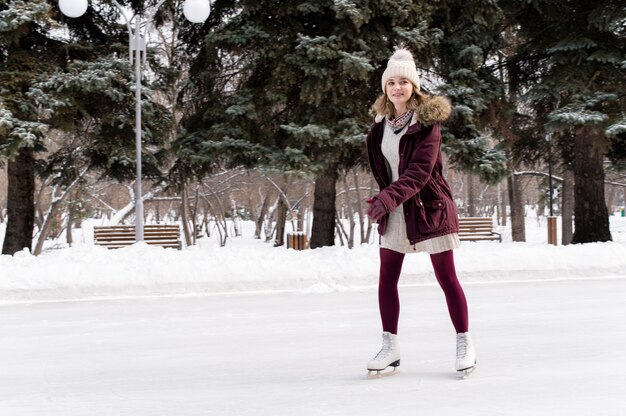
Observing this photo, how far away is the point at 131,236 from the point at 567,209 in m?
14.5

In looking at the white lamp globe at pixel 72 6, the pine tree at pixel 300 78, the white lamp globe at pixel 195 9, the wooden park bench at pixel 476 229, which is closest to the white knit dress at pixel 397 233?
the white lamp globe at pixel 195 9

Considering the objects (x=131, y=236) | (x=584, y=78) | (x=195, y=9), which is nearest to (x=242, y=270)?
(x=195, y=9)

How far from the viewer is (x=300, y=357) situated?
4785mm

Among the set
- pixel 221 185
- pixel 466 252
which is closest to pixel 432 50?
pixel 466 252

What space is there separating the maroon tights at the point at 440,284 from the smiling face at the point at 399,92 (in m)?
0.86

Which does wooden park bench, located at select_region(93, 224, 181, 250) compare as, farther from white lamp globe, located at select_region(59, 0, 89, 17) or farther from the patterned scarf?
the patterned scarf

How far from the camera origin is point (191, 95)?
16.4 m

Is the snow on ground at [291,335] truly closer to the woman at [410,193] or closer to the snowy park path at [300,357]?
the snowy park path at [300,357]

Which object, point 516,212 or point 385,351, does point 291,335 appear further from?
point 516,212

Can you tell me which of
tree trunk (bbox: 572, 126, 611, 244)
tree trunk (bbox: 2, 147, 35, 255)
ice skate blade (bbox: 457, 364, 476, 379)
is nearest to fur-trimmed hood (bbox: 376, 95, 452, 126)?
ice skate blade (bbox: 457, 364, 476, 379)

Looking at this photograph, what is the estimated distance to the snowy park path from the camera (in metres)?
3.62

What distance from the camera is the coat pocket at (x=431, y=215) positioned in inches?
156

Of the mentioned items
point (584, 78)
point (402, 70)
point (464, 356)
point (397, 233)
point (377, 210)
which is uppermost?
point (584, 78)

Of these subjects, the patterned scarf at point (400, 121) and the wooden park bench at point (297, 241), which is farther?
the wooden park bench at point (297, 241)
